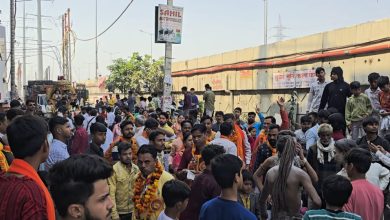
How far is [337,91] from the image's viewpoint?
9.60 m

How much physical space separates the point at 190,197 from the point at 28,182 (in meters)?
2.29

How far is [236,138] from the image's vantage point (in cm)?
838

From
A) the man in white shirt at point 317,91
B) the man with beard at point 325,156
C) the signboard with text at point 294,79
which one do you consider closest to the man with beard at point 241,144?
the man with beard at point 325,156

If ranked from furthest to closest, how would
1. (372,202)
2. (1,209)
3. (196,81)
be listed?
(196,81)
(372,202)
(1,209)

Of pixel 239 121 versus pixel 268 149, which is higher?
pixel 239 121

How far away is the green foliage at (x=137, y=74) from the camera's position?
142ft

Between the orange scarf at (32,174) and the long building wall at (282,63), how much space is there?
11828 millimetres

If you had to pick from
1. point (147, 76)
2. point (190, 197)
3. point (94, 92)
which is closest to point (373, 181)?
point (190, 197)

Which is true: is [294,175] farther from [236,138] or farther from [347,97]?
[347,97]

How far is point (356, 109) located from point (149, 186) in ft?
18.7

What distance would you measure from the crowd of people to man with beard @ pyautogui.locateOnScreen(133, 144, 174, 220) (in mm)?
10

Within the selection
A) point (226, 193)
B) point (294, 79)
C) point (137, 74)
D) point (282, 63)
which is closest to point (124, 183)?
point (226, 193)

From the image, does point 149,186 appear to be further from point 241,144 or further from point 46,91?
point 46,91

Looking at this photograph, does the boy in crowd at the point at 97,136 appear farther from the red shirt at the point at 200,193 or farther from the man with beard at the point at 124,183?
the red shirt at the point at 200,193
